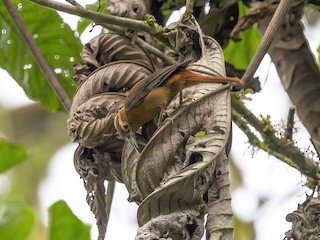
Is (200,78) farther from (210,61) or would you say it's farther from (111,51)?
(111,51)

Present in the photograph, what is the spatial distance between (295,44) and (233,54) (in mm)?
365

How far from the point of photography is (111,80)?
1.15 m

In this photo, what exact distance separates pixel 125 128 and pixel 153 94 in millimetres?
69

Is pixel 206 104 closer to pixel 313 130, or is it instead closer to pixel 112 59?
pixel 112 59

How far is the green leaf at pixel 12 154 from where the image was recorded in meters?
1.46

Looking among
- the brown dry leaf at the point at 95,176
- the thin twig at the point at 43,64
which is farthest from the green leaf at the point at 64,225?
the brown dry leaf at the point at 95,176

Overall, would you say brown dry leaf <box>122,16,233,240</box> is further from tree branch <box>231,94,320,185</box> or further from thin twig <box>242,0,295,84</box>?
tree branch <box>231,94,320,185</box>

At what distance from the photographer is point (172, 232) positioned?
0.95m

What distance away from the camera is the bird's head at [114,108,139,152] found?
1.03m

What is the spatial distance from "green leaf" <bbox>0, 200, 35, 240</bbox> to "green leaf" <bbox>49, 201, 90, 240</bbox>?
44 mm

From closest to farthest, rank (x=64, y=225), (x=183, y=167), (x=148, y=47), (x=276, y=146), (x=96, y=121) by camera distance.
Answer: (x=183, y=167)
(x=96, y=121)
(x=148, y=47)
(x=276, y=146)
(x=64, y=225)

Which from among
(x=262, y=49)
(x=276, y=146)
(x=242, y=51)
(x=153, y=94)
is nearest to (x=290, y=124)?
(x=276, y=146)

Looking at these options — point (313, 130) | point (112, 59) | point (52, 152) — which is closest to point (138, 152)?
point (112, 59)

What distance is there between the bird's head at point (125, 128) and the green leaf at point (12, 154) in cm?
45
